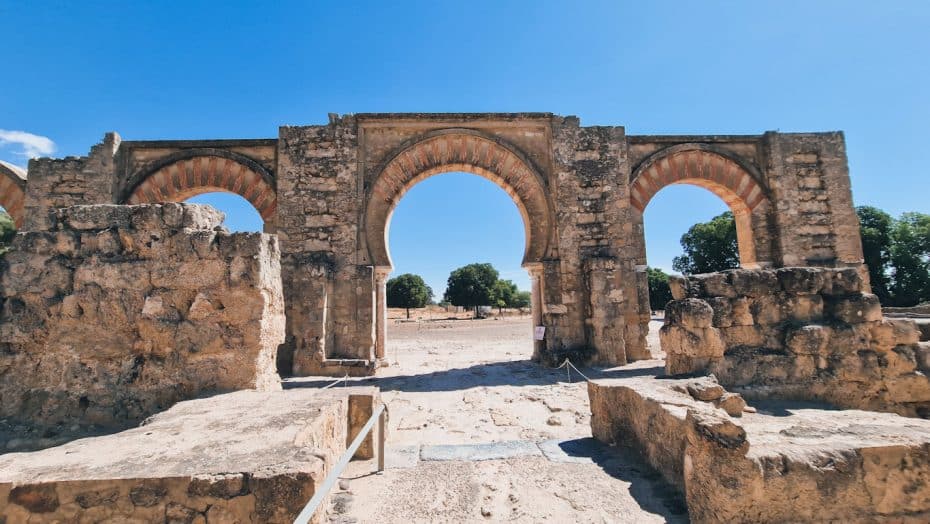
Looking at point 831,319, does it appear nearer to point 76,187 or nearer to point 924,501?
point 924,501

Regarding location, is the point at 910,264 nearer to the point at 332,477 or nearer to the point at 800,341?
the point at 800,341

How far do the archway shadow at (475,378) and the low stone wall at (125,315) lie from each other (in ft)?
11.5

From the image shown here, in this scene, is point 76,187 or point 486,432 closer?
point 486,432

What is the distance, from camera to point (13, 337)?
9.97 feet

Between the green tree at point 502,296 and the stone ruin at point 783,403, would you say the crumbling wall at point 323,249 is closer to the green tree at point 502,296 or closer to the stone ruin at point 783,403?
the stone ruin at point 783,403

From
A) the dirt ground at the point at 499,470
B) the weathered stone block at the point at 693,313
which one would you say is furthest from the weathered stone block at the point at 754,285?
the dirt ground at the point at 499,470

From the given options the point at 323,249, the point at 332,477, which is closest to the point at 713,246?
the point at 323,249

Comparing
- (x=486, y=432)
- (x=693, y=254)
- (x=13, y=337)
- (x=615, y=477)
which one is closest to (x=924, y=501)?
(x=615, y=477)

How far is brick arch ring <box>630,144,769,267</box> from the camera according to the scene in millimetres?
8750

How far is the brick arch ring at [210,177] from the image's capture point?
8398 mm

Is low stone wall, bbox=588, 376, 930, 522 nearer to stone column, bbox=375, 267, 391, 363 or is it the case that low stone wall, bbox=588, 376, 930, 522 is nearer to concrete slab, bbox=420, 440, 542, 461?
concrete slab, bbox=420, 440, 542, 461

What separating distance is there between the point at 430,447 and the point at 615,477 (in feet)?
5.27

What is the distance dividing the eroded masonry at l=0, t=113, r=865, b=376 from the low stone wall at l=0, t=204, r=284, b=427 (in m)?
4.48

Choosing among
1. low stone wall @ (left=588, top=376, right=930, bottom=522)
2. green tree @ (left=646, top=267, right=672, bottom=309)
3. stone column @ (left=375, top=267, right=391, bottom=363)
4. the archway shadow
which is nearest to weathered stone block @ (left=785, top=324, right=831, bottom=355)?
low stone wall @ (left=588, top=376, right=930, bottom=522)
